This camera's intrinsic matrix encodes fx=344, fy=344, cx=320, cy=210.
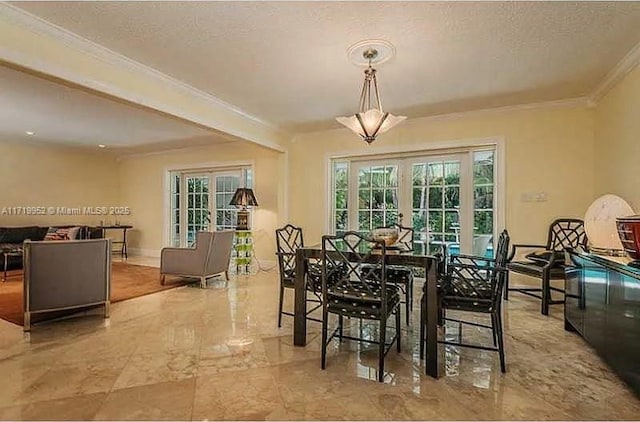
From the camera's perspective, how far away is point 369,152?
5.29 meters

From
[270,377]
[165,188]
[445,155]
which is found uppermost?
[445,155]

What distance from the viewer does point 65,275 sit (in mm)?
3145

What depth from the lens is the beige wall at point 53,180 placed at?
6.58m

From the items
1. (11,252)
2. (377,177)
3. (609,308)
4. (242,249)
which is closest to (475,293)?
(609,308)

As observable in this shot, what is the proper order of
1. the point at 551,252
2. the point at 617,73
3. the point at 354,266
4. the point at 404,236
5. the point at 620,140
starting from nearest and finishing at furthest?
the point at 354,266 < the point at 617,73 < the point at 620,140 < the point at 551,252 < the point at 404,236

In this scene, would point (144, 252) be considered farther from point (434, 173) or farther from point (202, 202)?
point (434, 173)

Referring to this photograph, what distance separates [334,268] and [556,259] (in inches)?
109

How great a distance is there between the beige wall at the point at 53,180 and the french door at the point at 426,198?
578 centimetres

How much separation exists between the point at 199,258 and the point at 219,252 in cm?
31

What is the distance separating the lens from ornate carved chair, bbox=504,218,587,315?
12.1 ft

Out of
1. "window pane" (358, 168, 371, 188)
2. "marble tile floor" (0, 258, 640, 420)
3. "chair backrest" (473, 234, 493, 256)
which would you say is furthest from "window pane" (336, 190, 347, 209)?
"marble tile floor" (0, 258, 640, 420)

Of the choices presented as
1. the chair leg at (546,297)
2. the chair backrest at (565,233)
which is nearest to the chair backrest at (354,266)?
the chair leg at (546,297)

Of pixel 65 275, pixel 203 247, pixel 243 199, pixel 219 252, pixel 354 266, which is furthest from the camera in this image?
pixel 243 199

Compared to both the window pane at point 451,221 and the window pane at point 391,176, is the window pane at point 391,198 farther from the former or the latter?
the window pane at point 451,221
